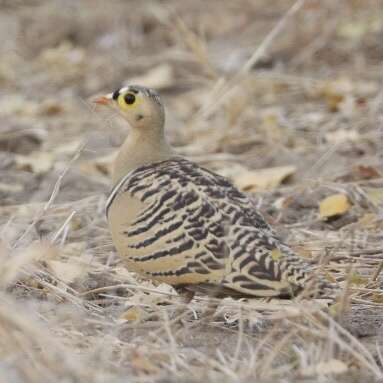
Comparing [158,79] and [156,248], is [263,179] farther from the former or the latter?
[158,79]

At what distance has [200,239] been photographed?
131 inches

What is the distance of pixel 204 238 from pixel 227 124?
339 centimetres

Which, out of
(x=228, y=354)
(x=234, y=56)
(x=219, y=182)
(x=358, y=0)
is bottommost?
(x=228, y=354)

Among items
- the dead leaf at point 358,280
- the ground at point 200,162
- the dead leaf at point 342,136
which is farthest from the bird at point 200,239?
the dead leaf at point 342,136

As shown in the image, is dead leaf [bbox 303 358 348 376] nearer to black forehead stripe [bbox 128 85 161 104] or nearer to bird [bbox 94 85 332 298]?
bird [bbox 94 85 332 298]

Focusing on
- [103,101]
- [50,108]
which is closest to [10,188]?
[103,101]

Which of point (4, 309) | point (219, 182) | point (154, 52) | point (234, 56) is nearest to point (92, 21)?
point (154, 52)

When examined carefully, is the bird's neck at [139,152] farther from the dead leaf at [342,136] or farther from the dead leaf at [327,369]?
the dead leaf at [342,136]

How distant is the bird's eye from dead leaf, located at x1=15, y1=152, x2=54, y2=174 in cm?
201

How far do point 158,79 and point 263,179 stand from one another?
293 cm

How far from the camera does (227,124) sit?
6672mm

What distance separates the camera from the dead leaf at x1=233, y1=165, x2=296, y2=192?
17.8 feet

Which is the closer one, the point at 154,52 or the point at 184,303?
the point at 184,303

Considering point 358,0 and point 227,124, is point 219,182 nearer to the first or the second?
point 227,124
